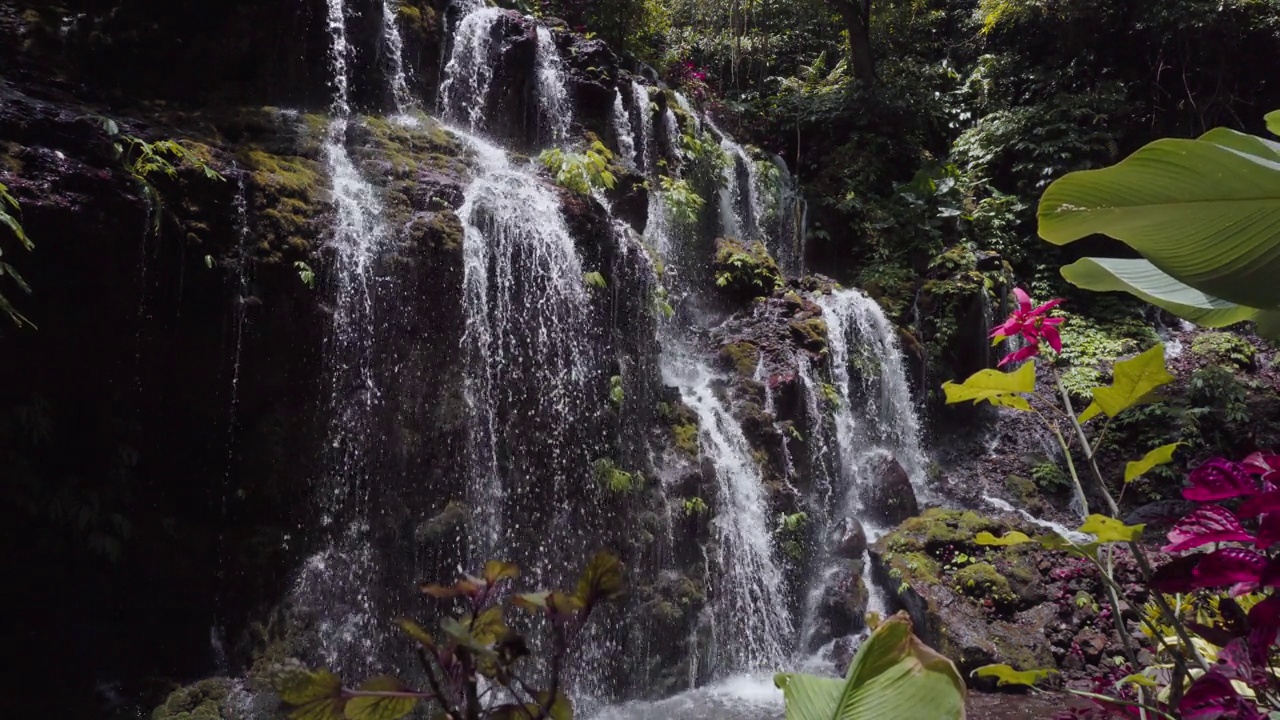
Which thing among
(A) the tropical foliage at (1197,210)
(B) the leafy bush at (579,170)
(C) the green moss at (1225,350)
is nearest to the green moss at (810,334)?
(B) the leafy bush at (579,170)

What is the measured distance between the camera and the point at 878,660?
0.90 meters

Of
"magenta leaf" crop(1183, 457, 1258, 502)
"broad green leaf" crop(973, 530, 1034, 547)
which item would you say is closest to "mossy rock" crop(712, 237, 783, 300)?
"broad green leaf" crop(973, 530, 1034, 547)

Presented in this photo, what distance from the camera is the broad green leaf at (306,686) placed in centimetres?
66

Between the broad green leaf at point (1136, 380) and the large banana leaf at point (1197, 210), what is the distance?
23cm

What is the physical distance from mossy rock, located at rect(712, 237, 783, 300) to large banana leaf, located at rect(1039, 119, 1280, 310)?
8.58 metres

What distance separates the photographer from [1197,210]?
0.97m

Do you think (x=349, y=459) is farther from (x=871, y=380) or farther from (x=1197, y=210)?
(x=871, y=380)

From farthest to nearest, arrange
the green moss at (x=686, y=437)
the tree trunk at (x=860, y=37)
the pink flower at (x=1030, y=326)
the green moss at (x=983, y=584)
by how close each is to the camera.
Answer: the tree trunk at (x=860, y=37), the green moss at (x=686, y=437), the green moss at (x=983, y=584), the pink flower at (x=1030, y=326)

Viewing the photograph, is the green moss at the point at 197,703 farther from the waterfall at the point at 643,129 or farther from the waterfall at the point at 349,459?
the waterfall at the point at 643,129

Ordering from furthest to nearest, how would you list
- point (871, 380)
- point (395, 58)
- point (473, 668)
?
point (871, 380) < point (395, 58) < point (473, 668)

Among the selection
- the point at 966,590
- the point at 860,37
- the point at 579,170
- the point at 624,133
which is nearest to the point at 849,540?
the point at 966,590

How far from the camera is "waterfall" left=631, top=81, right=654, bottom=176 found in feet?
32.6

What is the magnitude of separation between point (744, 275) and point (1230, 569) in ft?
29.3

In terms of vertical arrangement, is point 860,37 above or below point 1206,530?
above
